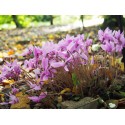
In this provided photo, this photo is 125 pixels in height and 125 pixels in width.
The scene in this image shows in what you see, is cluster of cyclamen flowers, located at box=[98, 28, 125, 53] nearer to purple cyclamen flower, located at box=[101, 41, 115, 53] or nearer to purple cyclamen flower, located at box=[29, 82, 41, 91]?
purple cyclamen flower, located at box=[101, 41, 115, 53]

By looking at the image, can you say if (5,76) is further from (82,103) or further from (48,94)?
(82,103)

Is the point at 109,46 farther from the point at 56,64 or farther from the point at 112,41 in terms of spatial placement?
the point at 56,64

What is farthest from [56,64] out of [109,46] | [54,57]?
[109,46]

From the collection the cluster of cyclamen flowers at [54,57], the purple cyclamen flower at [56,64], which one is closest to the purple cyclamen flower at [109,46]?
the cluster of cyclamen flowers at [54,57]

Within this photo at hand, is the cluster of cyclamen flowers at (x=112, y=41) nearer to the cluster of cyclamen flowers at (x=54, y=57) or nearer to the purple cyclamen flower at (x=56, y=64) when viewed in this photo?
the cluster of cyclamen flowers at (x=54, y=57)

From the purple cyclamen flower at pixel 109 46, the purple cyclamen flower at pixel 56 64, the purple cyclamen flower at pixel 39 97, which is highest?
the purple cyclamen flower at pixel 109 46

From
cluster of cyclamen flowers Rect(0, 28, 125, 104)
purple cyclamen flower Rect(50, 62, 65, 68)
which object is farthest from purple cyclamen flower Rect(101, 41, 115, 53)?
purple cyclamen flower Rect(50, 62, 65, 68)

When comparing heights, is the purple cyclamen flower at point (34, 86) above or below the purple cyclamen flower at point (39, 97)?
above
